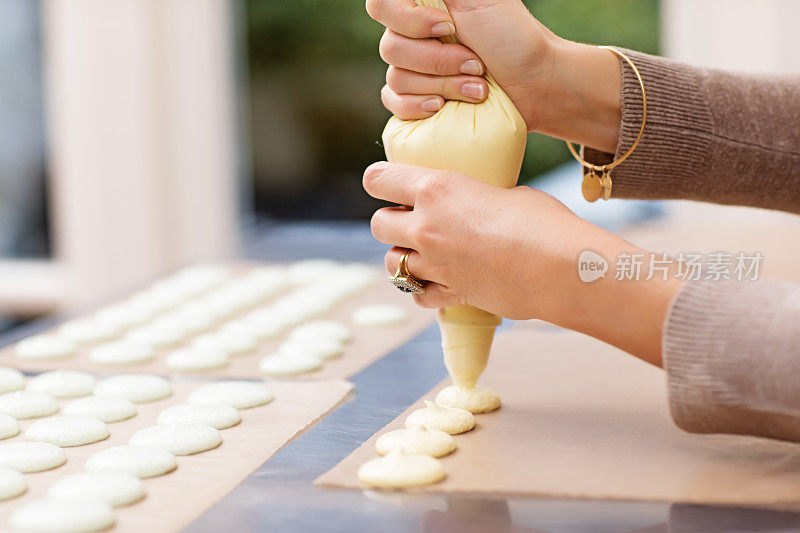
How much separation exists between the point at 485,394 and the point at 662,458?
0.21 m

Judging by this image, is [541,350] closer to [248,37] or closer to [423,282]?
[423,282]

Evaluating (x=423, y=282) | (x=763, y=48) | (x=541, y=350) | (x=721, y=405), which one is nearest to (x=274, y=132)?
(x=763, y=48)

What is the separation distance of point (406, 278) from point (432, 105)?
0.18 meters

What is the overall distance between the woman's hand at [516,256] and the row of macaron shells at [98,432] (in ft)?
0.86

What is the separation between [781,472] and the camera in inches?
29.3

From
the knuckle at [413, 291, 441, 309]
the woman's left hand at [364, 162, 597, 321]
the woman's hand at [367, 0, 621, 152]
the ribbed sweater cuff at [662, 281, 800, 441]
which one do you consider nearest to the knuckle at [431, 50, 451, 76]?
the woman's hand at [367, 0, 621, 152]

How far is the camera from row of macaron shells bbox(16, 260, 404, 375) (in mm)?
1206

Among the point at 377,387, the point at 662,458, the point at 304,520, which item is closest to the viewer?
the point at 304,520

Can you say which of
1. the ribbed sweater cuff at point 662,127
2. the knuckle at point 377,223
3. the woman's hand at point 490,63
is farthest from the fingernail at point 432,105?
the ribbed sweater cuff at point 662,127

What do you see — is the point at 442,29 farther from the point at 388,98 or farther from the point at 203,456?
the point at 203,456

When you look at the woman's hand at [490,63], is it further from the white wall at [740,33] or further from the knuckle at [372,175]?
the white wall at [740,33]

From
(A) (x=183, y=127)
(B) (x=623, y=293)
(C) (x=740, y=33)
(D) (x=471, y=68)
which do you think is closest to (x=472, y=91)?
(D) (x=471, y=68)

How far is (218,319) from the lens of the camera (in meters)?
1.46

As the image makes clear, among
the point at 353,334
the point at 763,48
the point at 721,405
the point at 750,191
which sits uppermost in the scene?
the point at 763,48
